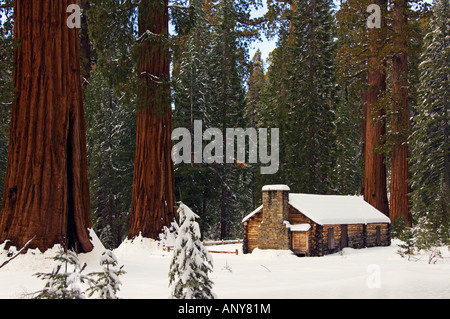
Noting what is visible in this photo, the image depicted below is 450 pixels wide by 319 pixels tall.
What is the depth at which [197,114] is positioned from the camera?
35812 millimetres

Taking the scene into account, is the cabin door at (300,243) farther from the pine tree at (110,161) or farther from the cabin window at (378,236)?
the pine tree at (110,161)

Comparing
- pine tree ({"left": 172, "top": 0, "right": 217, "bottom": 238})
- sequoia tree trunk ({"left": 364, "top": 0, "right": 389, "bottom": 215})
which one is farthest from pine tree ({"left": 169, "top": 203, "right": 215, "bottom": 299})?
pine tree ({"left": 172, "top": 0, "right": 217, "bottom": 238})

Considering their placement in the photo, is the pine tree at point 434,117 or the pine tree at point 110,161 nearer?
the pine tree at point 434,117

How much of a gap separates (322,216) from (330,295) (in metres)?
14.0

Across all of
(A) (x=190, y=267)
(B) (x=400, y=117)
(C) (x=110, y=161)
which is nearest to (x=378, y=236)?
(B) (x=400, y=117)

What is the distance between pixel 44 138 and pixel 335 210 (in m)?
15.7

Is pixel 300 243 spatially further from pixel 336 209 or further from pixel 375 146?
pixel 375 146

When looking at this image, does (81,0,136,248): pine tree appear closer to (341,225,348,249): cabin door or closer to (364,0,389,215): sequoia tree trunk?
(364,0,389,215): sequoia tree trunk

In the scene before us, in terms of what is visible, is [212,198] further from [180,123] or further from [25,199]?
[25,199]

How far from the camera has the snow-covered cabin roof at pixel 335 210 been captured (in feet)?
72.1

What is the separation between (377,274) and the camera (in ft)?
31.8

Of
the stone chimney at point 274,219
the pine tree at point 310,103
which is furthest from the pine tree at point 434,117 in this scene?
the stone chimney at point 274,219

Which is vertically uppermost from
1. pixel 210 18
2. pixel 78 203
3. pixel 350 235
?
pixel 210 18
